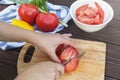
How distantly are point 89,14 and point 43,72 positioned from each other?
1.07ft

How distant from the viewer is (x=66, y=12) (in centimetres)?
111

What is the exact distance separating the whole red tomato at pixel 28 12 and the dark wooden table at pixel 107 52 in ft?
0.43

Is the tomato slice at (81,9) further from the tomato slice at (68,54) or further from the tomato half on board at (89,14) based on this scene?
the tomato slice at (68,54)

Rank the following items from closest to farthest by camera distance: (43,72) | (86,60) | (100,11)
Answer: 1. (43,72)
2. (86,60)
3. (100,11)

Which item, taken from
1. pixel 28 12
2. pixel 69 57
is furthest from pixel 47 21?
pixel 69 57

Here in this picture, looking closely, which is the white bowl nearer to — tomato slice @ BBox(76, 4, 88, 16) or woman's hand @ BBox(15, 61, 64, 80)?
tomato slice @ BBox(76, 4, 88, 16)

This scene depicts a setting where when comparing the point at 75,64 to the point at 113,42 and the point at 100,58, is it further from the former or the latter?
the point at 113,42

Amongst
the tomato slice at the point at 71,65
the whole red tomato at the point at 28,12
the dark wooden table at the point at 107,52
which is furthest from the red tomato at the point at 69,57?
the whole red tomato at the point at 28,12

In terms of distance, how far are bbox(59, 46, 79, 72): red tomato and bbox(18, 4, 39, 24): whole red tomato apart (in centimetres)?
23

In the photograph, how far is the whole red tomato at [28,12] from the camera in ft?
3.39

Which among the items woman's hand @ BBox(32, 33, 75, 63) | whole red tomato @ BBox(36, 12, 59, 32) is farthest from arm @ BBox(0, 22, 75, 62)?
whole red tomato @ BBox(36, 12, 59, 32)

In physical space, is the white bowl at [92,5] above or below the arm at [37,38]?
above

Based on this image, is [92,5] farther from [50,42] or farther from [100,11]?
[50,42]

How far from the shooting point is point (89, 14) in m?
1.01
